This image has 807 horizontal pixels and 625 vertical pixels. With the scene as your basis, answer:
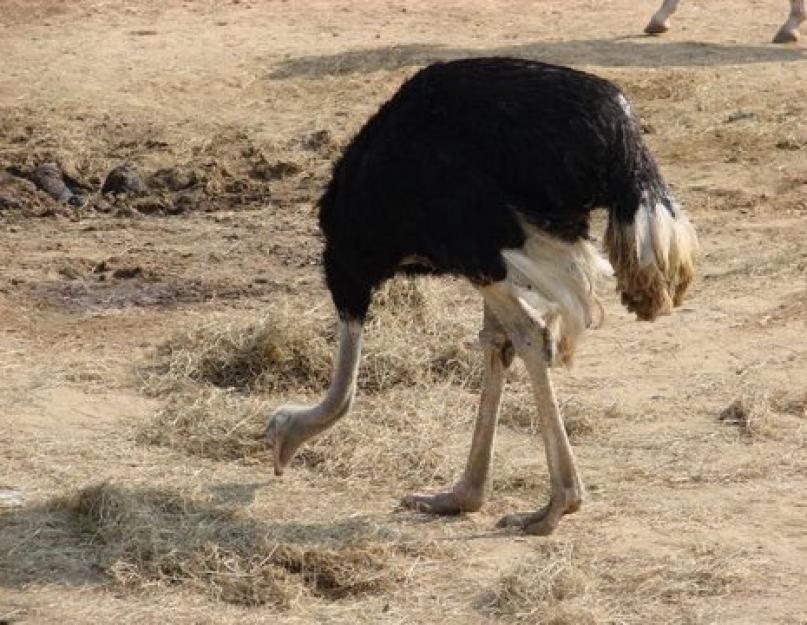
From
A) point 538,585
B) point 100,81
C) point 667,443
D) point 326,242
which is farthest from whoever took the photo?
point 100,81

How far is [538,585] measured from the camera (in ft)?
20.9

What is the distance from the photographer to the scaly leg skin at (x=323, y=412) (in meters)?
7.09

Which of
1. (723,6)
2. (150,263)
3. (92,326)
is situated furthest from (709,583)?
(723,6)

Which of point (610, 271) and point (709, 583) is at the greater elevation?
point (610, 271)

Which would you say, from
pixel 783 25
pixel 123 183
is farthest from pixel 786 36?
pixel 123 183

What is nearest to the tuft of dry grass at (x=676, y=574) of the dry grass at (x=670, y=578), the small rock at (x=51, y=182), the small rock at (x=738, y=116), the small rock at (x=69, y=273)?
the dry grass at (x=670, y=578)

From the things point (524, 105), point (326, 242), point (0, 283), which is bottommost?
point (0, 283)

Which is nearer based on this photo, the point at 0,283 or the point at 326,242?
the point at 326,242

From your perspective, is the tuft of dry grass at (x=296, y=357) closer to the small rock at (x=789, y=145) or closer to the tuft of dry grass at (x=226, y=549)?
the tuft of dry grass at (x=226, y=549)

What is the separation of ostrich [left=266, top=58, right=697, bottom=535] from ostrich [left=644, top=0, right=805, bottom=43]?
7.58 metres

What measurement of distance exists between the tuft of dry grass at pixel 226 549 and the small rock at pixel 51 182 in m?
4.07

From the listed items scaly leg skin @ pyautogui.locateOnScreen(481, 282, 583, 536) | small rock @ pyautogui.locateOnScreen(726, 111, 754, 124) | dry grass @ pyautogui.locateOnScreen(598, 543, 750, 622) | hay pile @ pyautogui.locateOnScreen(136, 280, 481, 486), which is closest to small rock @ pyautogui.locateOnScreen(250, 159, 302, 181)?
hay pile @ pyautogui.locateOnScreen(136, 280, 481, 486)

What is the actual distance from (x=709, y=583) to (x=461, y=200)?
56.5 inches

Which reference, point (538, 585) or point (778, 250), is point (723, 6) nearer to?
point (778, 250)
